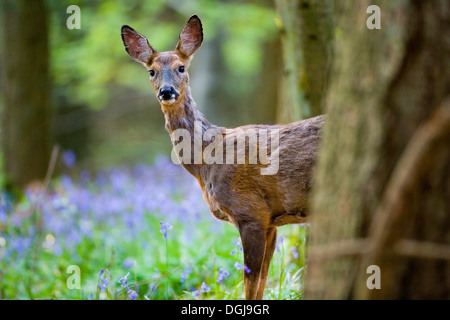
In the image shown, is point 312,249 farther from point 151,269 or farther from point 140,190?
point 140,190

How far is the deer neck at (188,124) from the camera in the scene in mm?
4777

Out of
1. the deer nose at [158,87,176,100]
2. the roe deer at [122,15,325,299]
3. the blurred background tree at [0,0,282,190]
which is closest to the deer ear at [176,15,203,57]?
the roe deer at [122,15,325,299]

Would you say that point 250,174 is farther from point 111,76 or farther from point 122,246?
point 111,76

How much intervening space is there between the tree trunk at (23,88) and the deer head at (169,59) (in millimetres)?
4977

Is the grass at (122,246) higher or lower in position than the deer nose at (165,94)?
lower

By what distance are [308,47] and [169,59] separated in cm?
138

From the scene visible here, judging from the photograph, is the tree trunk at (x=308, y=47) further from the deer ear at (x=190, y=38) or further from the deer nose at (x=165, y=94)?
the deer nose at (x=165, y=94)

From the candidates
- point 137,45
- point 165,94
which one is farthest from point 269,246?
point 137,45

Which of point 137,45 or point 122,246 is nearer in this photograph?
point 137,45

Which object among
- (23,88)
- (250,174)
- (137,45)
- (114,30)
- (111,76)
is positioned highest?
(114,30)

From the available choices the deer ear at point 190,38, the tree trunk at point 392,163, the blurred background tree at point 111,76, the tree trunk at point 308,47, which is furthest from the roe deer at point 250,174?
the blurred background tree at point 111,76

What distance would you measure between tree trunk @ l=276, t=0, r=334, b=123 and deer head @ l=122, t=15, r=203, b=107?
0.96 meters

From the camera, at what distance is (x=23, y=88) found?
9508 millimetres

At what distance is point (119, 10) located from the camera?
43.4ft
